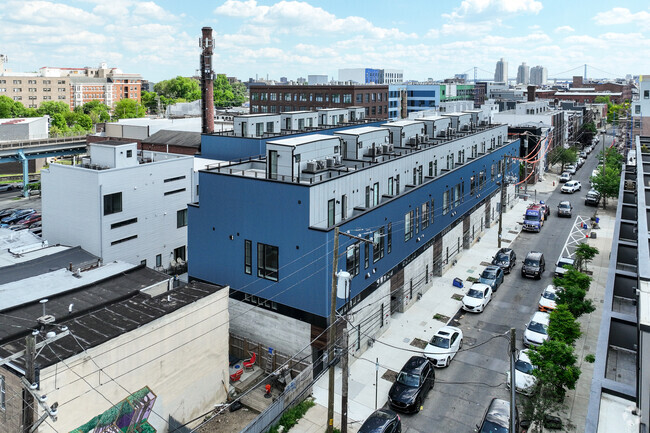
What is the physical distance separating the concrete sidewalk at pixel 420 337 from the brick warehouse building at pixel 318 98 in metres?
54.4

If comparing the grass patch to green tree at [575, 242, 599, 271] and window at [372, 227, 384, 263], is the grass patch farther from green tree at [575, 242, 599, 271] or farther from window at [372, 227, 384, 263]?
green tree at [575, 242, 599, 271]

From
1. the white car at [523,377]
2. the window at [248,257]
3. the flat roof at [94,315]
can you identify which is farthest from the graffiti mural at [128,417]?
the white car at [523,377]

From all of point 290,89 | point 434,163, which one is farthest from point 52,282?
point 290,89

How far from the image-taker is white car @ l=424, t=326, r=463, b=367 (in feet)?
90.7

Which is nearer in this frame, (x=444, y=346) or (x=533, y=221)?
(x=444, y=346)

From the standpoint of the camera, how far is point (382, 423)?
A: 69.2 feet

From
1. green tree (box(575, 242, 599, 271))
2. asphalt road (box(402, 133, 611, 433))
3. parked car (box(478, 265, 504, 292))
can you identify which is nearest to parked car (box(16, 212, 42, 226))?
asphalt road (box(402, 133, 611, 433))

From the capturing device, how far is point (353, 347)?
28.2m

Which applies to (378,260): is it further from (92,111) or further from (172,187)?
(92,111)

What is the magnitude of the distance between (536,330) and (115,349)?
75.1 feet

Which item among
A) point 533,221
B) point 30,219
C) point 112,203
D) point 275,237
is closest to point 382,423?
point 275,237

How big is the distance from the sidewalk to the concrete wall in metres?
4.63

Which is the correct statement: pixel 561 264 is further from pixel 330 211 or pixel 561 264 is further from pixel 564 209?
pixel 564 209

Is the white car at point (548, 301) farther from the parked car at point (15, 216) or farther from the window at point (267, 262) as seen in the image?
the parked car at point (15, 216)
